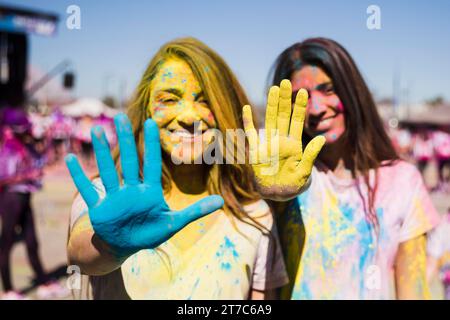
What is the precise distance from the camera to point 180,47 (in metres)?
1.67

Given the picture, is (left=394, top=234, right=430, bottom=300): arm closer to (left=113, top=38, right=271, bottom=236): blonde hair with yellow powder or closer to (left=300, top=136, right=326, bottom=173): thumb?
(left=113, top=38, right=271, bottom=236): blonde hair with yellow powder

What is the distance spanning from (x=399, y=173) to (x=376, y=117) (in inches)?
9.6

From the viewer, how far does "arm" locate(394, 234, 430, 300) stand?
1.83m

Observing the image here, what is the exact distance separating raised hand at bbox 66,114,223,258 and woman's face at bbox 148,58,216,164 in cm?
33

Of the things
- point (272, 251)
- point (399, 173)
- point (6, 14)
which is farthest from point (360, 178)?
point (6, 14)

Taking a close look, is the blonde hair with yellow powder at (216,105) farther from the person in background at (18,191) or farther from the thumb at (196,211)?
the person in background at (18,191)

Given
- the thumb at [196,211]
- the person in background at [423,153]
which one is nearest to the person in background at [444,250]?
the thumb at [196,211]

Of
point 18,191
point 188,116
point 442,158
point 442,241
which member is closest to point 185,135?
point 188,116

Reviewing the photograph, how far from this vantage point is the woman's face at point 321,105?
181 centimetres

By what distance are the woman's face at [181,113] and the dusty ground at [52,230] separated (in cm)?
241

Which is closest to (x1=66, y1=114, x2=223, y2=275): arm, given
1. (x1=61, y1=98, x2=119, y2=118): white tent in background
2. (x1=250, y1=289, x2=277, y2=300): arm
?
(x1=250, y1=289, x2=277, y2=300): arm

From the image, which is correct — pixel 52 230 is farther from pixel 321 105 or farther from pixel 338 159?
pixel 321 105

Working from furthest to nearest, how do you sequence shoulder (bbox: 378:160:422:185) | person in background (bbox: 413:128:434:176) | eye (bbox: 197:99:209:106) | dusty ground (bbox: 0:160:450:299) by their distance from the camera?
1. person in background (bbox: 413:128:434:176)
2. dusty ground (bbox: 0:160:450:299)
3. shoulder (bbox: 378:160:422:185)
4. eye (bbox: 197:99:209:106)
